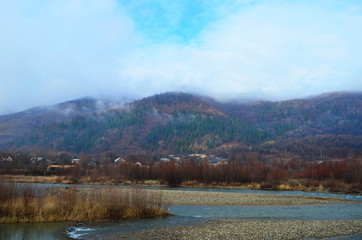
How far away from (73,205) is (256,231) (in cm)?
1673

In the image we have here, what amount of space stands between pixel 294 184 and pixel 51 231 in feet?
251

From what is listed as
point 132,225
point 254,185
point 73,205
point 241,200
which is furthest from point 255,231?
point 254,185

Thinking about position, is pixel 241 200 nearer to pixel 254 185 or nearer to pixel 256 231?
pixel 256 231

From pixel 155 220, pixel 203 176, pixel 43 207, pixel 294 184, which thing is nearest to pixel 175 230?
pixel 155 220

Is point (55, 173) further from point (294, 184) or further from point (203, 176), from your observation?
point (294, 184)

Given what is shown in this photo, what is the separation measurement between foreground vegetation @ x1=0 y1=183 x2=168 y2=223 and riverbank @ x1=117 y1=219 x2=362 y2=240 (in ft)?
22.4

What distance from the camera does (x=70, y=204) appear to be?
103ft

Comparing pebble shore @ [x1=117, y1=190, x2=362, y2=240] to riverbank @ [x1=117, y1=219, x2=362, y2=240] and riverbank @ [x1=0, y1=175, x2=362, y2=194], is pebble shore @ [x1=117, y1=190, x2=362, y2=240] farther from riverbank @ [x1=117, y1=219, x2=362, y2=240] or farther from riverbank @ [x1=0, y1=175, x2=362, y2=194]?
riverbank @ [x1=0, y1=175, x2=362, y2=194]

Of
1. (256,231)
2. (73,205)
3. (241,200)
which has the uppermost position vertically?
(73,205)

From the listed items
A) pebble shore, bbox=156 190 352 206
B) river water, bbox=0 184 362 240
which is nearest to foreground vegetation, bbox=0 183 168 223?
river water, bbox=0 184 362 240

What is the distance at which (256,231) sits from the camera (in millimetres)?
25922

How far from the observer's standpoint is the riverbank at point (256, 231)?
2402 centimetres

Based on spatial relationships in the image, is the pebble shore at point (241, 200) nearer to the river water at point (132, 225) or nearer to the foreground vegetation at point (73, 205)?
the river water at point (132, 225)

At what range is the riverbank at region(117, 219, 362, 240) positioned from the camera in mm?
24016
